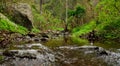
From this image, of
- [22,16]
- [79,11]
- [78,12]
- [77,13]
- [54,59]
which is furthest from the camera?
[77,13]

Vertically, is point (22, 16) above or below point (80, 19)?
above

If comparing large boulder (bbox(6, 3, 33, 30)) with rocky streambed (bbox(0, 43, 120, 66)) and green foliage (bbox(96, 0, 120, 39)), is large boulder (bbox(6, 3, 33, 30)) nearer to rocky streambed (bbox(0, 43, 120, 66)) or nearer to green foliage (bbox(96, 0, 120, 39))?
green foliage (bbox(96, 0, 120, 39))

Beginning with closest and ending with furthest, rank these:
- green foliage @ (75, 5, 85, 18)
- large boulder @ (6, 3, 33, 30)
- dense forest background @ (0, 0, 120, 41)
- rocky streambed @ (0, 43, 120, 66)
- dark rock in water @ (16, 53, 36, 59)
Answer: rocky streambed @ (0, 43, 120, 66) < dark rock in water @ (16, 53, 36, 59) < dense forest background @ (0, 0, 120, 41) < large boulder @ (6, 3, 33, 30) < green foliage @ (75, 5, 85, 18)

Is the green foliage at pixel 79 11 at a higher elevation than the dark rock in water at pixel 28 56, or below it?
below

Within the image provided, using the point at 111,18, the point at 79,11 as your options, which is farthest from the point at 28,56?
the point at 79,11

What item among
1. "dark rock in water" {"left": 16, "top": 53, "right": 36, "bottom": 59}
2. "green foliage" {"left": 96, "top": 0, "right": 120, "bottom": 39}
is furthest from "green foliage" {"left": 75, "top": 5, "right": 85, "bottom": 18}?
"dark rock in water" {"left": 16, "top": 53, "right": 36, "bottom": 59}

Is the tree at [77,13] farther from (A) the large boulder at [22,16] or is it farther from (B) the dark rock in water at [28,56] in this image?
(B) the dark rock in water at [28,56]

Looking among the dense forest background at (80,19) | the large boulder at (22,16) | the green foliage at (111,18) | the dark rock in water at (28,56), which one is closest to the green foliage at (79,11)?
the dense forest background at (80,19)

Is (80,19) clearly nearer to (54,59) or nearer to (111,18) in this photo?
(111,18)

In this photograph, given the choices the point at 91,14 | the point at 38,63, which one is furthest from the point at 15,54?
the point at 91,14

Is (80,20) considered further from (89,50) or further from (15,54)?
(15,54)

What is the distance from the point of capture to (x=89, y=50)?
1420 centimetres

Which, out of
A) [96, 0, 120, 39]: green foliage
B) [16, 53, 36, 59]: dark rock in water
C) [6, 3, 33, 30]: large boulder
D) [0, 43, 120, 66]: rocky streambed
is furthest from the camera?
[6, 3, 33, 30]: large boulder

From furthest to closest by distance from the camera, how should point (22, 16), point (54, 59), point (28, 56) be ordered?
point (22, 16) < point (54, 59) < point (28, 56)
